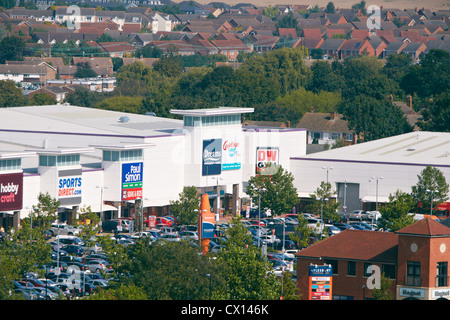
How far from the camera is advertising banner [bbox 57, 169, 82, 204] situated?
7938cm

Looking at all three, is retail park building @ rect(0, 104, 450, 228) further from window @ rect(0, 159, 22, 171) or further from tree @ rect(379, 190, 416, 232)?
tree @ rect(379, 190, 416, 232)

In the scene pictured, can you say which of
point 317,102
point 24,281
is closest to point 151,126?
point 24,281

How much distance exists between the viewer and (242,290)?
44344mm

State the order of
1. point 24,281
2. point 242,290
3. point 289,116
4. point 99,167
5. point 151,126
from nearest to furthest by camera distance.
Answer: point 242,290
point 24,281
point 99,167
point 151,126
point 289,116

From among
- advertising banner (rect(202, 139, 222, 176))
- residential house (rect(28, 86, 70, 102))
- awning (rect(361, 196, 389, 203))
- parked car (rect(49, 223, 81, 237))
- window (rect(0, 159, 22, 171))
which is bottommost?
parked car (rect(49, 223, 81, 237))

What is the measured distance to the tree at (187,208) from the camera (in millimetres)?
82625

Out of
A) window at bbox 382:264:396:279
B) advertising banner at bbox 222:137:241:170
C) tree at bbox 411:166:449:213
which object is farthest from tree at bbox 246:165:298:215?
window at bbox 382:264:396:279

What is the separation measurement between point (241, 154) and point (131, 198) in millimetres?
13656

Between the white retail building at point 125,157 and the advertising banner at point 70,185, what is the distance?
7 cm

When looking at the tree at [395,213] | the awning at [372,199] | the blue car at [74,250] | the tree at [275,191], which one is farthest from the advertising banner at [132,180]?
the tree at [395,213]

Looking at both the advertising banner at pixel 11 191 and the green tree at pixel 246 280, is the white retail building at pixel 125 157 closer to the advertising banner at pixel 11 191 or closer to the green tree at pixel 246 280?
the advertising banner at pixel 11 191

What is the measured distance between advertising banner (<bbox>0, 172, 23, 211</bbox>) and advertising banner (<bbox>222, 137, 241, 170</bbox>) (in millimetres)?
21915

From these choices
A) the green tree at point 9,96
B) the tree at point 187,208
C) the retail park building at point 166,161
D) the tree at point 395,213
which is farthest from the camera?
the green tree at point 9,96
